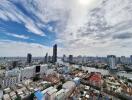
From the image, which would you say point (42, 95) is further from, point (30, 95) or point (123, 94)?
point (123, 94)

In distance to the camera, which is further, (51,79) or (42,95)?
(51,79)

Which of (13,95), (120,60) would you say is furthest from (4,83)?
(120,60)

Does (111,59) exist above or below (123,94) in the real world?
above

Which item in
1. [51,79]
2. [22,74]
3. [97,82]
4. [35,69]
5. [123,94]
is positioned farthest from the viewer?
[35,69]

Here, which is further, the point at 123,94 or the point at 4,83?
the point at 4,83

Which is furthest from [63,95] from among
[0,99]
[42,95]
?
[0,99]

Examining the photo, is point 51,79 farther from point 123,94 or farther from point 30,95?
point 123,94

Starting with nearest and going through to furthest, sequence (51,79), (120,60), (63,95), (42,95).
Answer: (42,95), (63,95), (51,79), (120,60)

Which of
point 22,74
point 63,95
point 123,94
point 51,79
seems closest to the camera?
point 63,95

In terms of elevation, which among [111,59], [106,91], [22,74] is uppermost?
[111,59]
